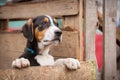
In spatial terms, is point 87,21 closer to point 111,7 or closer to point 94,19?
point 94,19

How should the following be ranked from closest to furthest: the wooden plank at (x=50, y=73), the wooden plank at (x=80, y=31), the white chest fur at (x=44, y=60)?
1. the wooden plank at (x=50, y=73)
2. the white chest fur at (x=44, y=60)
3. the wooden plank at (x=80, y=31)

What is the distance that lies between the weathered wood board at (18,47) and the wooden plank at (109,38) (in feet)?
1.07

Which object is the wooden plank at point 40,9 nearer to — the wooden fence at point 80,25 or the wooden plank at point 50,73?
the wooden fence at point 80,25

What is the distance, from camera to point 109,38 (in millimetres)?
2629

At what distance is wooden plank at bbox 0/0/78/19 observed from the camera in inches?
98.3

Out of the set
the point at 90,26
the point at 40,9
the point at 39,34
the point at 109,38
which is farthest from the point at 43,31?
the point at 109,38

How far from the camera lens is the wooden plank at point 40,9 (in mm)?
2496

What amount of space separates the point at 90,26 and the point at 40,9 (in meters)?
0.60

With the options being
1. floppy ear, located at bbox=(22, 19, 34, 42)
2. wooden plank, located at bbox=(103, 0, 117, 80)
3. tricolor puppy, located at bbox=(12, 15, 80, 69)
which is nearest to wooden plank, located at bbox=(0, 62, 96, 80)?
tricolor puppy, located at bbox=(12, 15, 80, 69)

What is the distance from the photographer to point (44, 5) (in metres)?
2.78

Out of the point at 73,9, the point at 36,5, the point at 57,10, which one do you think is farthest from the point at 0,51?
the point at 73,9

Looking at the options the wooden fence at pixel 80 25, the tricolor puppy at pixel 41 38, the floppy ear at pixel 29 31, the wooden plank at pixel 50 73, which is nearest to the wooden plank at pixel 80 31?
the wooden fence at pixel 80 25

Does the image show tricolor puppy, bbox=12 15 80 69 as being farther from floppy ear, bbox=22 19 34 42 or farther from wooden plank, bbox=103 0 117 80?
wooden plank, bbox=103 0 117 80

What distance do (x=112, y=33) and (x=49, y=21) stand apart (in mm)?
606
